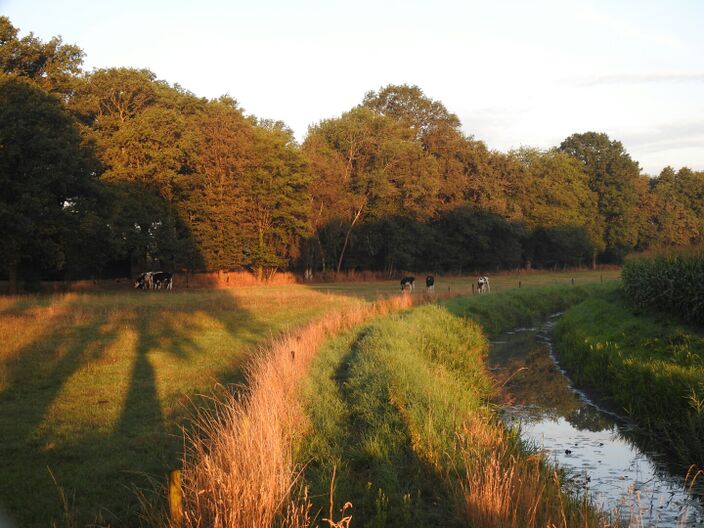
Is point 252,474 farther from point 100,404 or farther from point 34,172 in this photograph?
point 34,172

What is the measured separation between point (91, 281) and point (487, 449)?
153 feet

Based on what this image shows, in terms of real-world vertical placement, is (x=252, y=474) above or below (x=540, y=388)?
above

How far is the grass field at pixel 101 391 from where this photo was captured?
346 inches

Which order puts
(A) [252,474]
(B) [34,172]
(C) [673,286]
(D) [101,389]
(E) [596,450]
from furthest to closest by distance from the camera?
(B) [34,172] < (C) [673,286] < (D) [101,389] < (E) [596,450] < (A) [252,474]

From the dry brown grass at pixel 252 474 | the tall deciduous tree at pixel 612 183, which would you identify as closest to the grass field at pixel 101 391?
the dry brown grass at pixel 252 474

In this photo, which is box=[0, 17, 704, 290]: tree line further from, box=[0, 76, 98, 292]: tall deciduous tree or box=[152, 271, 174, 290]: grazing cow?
box=[152, 271, 174, 290]: grazing cow

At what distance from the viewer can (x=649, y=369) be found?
15.1 meters

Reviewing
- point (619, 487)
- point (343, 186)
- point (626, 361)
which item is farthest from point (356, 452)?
point (343, 186)

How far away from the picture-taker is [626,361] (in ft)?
54.3

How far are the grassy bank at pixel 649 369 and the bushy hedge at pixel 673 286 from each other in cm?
48

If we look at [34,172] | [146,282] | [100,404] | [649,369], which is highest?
[34,172]

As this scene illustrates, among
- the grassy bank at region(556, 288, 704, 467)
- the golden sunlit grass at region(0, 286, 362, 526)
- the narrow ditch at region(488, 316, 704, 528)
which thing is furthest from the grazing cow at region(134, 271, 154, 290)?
the narrow ditch at region(488, 316, 704, 528)

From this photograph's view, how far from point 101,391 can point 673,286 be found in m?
16.0

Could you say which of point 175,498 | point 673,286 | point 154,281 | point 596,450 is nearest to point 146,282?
point 154,281
